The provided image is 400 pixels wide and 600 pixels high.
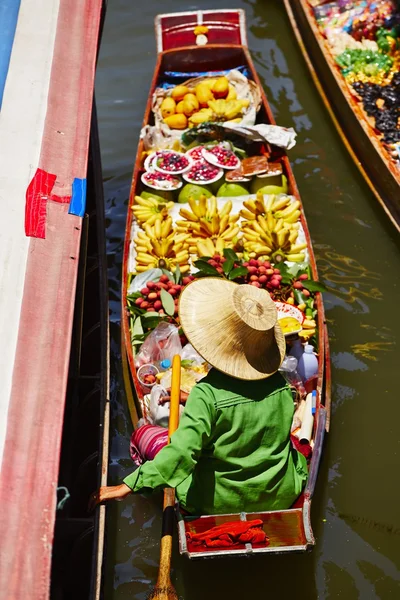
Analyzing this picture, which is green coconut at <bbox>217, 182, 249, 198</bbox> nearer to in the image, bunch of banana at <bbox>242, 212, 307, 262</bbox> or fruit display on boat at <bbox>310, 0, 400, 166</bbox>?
bunch of banana at <bbox>242, 212, 307, 262</bbox>

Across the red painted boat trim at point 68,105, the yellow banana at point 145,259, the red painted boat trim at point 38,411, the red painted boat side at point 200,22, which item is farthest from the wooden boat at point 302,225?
the red painted boat trim at point 68,105

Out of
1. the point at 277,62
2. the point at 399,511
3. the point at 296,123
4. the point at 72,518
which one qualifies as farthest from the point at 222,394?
the point at 277,62

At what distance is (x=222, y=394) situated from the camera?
3.30 metres

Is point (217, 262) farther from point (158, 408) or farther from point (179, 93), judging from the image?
point (179, 93)

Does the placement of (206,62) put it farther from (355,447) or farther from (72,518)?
(72,518)

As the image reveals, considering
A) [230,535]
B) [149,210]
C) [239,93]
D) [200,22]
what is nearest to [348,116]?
[239,93]

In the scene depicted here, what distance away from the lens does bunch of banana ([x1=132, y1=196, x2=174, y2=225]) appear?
227 inches

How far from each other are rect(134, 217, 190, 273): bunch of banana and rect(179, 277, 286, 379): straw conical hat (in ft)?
6.43

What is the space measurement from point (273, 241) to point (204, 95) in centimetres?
226

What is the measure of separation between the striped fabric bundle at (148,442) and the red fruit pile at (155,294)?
3.35 feet

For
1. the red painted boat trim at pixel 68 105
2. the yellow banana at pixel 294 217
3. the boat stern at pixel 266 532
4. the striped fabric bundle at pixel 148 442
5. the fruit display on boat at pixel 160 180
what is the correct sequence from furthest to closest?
the fruit display on boat at pixel 160 180 < the yellow banana at pixel 294 217 < the striped fabric bundle at pixel 148 442 < the boat stern at pixel 266 532 < the red painted boat trim at pixel 68 105

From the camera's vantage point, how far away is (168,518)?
3387 millimetres

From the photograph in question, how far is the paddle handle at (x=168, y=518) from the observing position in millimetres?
3188

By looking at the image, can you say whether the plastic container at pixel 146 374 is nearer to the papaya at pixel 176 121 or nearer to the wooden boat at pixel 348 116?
the papaya at pixel 176 121
